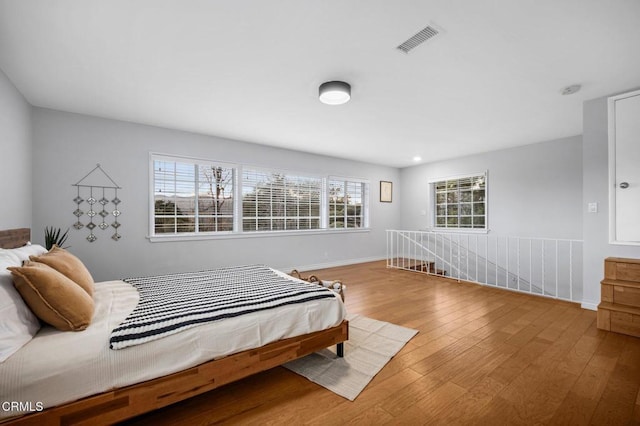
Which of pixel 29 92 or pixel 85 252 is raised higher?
pixel 29 92

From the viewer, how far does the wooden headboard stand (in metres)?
2.47

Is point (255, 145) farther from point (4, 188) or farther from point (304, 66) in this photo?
point (4, 188)

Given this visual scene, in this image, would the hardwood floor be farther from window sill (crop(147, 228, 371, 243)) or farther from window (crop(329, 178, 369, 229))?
window (crop(329, 178, 369, 229))

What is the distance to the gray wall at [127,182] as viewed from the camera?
3.50 m

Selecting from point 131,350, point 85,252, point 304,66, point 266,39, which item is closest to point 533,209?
point 304,66

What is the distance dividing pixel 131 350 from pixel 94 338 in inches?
8.2

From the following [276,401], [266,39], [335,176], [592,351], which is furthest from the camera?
[335,176]

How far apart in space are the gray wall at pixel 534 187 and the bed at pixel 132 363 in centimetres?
535

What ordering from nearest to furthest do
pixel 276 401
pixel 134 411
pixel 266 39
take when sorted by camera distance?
pixel 134 411 → pixel 276 401 → pixel 266 39

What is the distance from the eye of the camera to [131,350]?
1411mm

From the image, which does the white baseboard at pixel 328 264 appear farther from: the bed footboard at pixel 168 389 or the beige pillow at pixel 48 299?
the beige pillow at pixel 48 299

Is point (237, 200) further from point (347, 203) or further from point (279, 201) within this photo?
point (347, 203)

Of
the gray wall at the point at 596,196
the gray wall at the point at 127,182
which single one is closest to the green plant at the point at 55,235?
the gray wall at the point at 127,182

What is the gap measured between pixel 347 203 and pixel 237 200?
2809 millimetres
